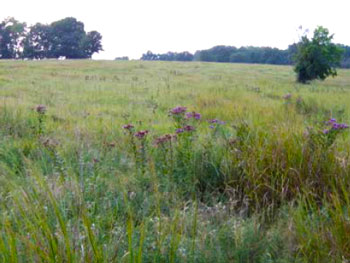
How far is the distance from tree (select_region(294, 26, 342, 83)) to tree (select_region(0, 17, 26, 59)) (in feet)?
148

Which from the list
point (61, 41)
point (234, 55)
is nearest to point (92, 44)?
point (61, 41)

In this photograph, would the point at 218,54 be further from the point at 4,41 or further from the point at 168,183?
the point at 168,183

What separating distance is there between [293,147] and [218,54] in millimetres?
72338

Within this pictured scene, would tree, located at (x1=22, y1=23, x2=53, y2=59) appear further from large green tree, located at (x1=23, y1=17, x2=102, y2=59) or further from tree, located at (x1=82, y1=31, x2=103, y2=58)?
tree, located at (x1=82, y1=31, x2=103, y2=58)

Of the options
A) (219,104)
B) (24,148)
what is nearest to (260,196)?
(24,148)

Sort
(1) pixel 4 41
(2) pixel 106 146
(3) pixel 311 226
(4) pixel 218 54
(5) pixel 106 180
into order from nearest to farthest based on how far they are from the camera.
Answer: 1. (3) pixel 311 226
2. (5) pixel 106 180
3. (2) pixel 106 146
4. (1) pixel 4 41
5. (4) pixel 218 54

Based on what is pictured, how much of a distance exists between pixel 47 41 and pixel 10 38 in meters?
5.13

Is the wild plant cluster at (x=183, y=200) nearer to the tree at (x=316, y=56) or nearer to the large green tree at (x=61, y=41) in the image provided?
the tree at (x=316, y=56)

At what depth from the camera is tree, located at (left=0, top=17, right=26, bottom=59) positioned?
196ft

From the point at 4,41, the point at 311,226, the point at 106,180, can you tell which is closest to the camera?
the point at 311,226

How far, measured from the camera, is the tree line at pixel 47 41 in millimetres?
59750

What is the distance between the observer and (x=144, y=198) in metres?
3.34

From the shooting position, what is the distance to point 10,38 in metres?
60.1

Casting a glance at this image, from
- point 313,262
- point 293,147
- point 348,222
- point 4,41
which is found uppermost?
point 4,41
